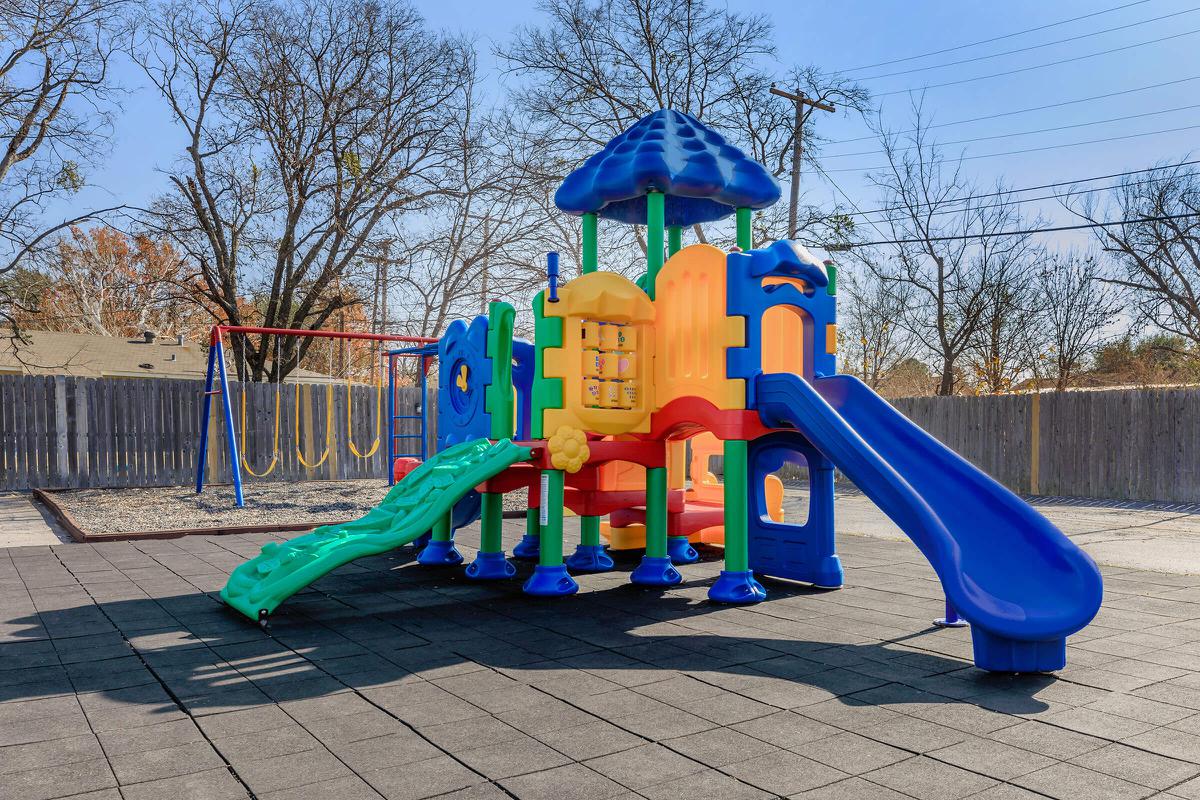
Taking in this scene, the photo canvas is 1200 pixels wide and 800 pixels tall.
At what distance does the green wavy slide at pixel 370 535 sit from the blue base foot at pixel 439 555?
155 cm

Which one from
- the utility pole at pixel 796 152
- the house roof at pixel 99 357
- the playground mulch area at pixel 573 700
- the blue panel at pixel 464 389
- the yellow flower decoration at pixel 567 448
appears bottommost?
the playground mulch area at pixel 573 700

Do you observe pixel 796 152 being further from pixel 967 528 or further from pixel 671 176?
pixel 967 528

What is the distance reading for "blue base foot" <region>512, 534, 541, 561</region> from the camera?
28.7 ft

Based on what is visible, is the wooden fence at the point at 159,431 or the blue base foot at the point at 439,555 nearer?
the blue base foot at the point at 439,555

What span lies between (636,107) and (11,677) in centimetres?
2133

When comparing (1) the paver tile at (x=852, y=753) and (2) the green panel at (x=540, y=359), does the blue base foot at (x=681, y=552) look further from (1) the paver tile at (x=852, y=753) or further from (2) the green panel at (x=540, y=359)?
(1) the paver tile at (x=852, y=753)

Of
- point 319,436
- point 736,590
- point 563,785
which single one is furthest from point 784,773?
point 319,436

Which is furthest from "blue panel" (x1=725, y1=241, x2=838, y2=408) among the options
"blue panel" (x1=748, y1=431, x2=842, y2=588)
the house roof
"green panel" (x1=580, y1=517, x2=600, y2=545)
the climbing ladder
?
the house roof

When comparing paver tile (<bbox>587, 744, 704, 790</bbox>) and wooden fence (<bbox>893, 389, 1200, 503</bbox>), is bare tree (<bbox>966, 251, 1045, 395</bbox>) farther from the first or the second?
paver tile (<bbox>587, 744, 704, 790</bbox>)

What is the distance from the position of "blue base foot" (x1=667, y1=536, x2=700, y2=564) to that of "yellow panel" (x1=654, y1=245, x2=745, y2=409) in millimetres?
1945

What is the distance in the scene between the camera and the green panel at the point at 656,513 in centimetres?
719

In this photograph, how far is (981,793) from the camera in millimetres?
2988

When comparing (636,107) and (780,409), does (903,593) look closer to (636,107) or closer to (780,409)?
(780,409)

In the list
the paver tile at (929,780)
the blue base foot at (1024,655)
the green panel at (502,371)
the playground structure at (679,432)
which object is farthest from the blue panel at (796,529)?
the paver tile at (929,780)
